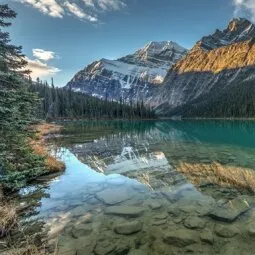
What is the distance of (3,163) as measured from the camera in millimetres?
16156

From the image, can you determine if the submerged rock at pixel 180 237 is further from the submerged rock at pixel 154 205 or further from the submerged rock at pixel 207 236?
the submerged rock at pixel 154 205

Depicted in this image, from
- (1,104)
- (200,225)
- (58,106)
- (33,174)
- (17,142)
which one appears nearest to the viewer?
(200,225)

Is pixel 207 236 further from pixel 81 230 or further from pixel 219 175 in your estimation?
pixel 219 175

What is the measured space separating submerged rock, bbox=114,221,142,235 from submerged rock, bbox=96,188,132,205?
3.25 m

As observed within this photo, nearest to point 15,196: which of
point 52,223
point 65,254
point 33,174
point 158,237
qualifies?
point 33,174

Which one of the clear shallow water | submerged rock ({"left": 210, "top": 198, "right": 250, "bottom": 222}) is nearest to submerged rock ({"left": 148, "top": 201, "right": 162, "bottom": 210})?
the clear shallow water

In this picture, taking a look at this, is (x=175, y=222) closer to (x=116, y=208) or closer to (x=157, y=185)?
(x=116, y=208)

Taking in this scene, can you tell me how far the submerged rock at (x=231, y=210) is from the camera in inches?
477

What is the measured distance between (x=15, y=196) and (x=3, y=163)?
6.57ft

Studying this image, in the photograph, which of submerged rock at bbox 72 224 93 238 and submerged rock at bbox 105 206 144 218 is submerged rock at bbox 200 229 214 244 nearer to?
submerged rock at bbox 105 206 144 218

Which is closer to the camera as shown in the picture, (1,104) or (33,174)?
(1,104)

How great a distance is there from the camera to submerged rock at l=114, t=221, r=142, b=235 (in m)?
10.9

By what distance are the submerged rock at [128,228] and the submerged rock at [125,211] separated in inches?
42.0

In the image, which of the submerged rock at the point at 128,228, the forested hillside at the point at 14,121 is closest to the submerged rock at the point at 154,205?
the submerged rock at the point at 128,228
